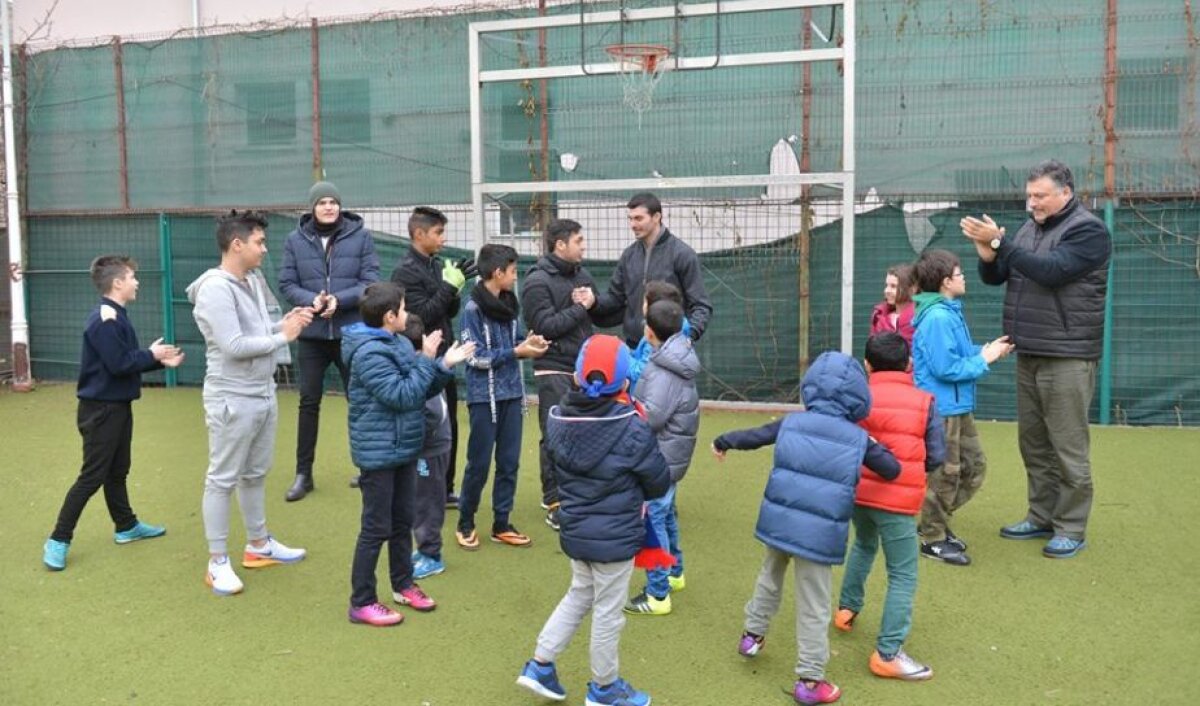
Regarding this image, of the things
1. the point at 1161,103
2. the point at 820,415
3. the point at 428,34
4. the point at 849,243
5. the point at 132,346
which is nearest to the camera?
the point at 820,415

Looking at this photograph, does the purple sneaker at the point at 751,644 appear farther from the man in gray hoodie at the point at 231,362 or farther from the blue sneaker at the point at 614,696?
the man in gray hoodie at the point at 231,362

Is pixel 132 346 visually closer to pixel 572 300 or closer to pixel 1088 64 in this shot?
pixel 572 300

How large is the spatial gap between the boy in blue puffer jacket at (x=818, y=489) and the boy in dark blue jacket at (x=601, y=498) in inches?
16.2

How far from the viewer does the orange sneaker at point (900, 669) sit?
12.3 ft

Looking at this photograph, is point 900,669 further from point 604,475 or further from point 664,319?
point 664,319

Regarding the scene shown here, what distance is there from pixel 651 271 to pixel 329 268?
194 cm

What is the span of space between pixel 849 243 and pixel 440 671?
4.44m

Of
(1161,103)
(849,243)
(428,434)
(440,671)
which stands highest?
(1161,103)

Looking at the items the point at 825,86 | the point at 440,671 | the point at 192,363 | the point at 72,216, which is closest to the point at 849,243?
the point at 825,86

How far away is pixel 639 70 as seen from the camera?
792 centimetres

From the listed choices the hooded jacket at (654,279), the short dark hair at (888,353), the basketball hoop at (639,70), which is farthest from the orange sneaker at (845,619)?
the basketball hoop at (639,70)

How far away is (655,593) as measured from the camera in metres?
4.40

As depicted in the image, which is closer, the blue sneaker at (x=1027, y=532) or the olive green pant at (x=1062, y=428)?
the olive green pant at (x=1062, y=428)

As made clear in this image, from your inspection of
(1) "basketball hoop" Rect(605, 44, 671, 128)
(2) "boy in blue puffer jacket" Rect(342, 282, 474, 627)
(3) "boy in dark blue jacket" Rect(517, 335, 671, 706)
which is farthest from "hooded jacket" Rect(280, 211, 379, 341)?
(3) "boy in dark blue jacket" Rect(517, 335, 671, 706)
